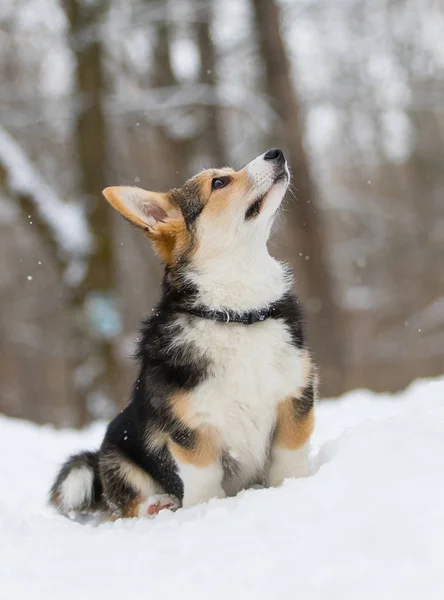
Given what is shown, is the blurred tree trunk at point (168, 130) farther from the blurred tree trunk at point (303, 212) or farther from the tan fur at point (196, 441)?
the tan fur at point (196, 441)

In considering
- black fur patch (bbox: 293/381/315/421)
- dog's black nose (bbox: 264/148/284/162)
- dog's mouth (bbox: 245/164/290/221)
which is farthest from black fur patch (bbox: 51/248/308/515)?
dog's black nose (bbox: 264/148/284/162)

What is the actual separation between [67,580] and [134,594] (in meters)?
0.28

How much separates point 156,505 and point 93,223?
685cm

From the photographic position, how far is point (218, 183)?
13.1 ft

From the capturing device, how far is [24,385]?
22.7 m

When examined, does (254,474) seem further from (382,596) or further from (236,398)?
(382,596)

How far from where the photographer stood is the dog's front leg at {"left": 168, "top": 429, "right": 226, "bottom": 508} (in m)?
3.34

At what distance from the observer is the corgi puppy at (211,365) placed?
336cm

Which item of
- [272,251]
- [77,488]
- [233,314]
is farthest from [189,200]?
[272,251]

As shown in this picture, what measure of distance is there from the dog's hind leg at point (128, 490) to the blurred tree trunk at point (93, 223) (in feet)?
19.6

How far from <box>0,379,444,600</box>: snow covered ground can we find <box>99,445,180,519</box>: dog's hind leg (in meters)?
0.31

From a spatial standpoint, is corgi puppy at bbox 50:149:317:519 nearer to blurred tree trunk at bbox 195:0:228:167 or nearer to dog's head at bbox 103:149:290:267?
dog's head at bbox 103:149:290:267

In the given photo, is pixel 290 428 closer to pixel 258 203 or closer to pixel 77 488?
pixel 258 203

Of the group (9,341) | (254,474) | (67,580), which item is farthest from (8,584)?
(9,341)
